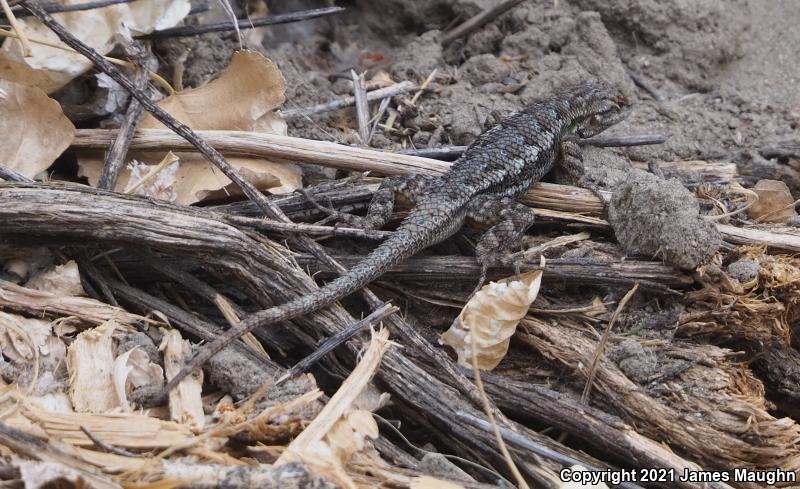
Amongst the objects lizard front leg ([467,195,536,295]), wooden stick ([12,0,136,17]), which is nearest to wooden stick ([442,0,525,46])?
lizard front leg ([467,195,536,295])

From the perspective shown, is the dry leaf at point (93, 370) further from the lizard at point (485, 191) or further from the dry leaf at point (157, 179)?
the dry leaf at point (157, 179)

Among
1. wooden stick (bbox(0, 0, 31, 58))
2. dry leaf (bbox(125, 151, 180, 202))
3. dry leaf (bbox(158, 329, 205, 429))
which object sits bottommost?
dry leaf (bbox(158, 329, 205, 429))

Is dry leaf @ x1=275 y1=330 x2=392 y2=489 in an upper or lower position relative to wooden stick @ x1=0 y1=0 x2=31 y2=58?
lower

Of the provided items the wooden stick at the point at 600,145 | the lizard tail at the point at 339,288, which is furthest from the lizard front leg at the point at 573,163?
the lizard tail at the point at 339,288

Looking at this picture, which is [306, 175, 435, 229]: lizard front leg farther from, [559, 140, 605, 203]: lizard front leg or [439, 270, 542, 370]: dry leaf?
[559, 140, 605, 203]: lizard front leg

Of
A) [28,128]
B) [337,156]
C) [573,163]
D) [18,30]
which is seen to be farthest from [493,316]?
[18,30]

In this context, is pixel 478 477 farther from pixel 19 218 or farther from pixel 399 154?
pixel 19 218
